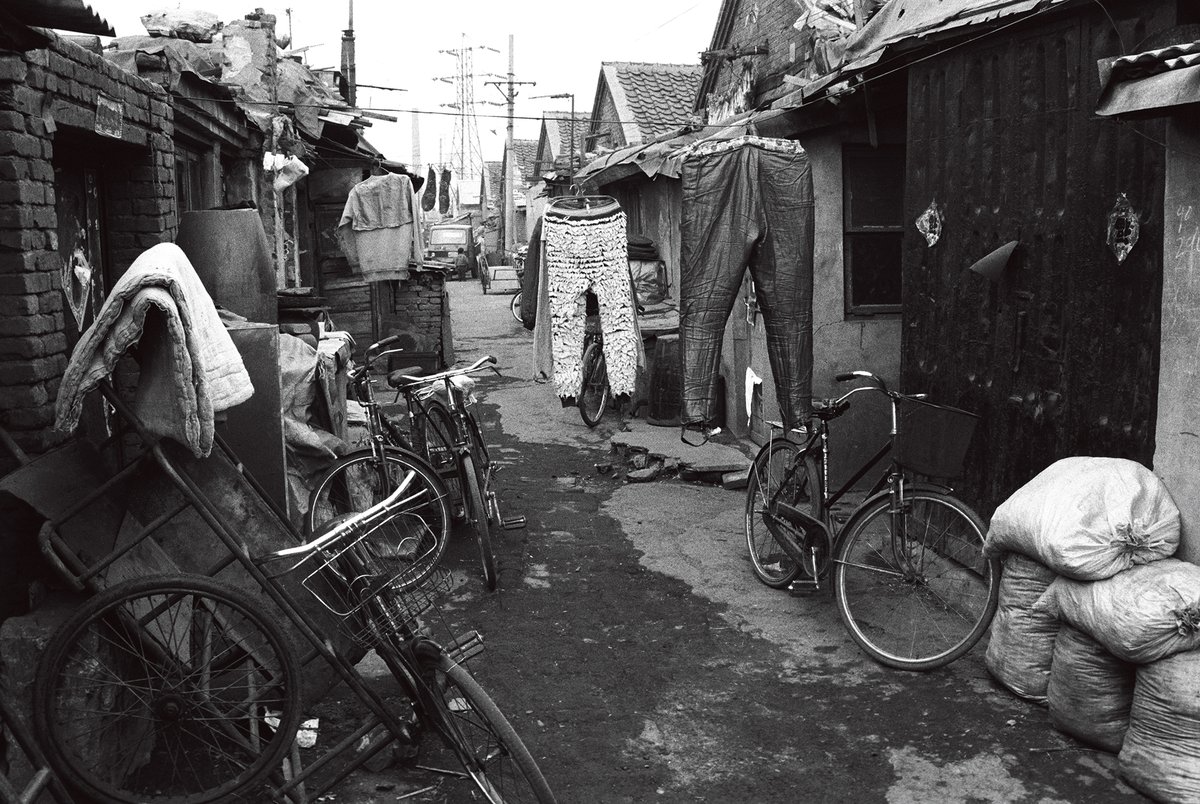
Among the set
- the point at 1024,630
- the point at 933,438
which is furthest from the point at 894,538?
the point at 1024,630

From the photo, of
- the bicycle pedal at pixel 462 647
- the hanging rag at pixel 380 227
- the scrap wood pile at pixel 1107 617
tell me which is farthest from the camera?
the hanging rag at pixel 380 227

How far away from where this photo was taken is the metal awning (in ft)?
11.6

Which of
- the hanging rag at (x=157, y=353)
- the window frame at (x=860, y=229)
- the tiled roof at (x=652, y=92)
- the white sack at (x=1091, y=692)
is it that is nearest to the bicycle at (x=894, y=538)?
the white sack at (x=1091, y=692)

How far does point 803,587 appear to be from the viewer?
19.1 feet

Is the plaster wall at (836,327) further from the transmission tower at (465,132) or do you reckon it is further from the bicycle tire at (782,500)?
the transmission tower at (465,132)

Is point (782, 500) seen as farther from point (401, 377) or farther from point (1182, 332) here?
point (401, 377)

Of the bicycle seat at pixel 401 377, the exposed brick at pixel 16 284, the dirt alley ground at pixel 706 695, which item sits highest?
the exposed brick at pixel 16 284

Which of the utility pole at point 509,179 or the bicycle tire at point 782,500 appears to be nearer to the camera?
the bicycle tire at point 782,500

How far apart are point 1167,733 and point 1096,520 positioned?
2.69 feet

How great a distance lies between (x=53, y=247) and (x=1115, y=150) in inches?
182

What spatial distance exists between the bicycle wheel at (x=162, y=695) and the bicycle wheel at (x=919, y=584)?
2.77m

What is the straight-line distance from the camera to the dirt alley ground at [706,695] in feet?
12.6

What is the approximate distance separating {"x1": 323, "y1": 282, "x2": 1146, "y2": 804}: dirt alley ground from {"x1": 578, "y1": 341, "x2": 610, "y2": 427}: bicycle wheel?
136 inches

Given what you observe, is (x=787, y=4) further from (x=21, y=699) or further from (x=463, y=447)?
(x=21, y=699)
